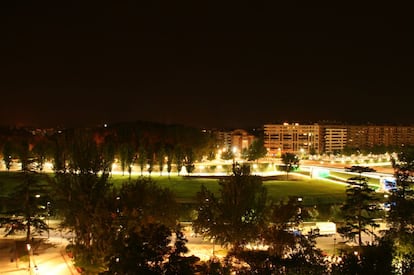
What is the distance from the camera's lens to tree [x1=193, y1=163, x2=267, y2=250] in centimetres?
1997

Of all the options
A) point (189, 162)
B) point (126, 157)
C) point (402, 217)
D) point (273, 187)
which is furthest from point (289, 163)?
point (402, 217)

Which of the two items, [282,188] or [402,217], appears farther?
[282,188]

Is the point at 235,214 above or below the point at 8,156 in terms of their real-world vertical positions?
below

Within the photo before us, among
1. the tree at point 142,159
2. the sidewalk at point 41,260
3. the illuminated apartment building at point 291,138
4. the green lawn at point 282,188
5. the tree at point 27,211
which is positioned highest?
the illuminated apartment building at point 291,138

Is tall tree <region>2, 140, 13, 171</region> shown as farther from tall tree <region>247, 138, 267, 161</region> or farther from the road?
the road

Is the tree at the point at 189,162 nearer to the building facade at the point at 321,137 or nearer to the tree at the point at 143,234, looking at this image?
the tree at the point at 143,234

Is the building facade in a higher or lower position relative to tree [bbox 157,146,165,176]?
higher

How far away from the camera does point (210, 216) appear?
2091 centimetres

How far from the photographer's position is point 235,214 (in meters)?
20.3

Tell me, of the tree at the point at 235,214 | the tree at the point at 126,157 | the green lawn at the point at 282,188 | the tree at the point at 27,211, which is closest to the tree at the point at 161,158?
the green lawn at the point at 282,188

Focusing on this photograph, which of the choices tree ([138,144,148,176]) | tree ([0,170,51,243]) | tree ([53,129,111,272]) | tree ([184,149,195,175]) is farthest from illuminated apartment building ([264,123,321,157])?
tree ([53,129,111,272])

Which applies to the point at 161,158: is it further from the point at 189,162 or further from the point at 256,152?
the point at 256,152

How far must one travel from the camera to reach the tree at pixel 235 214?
20.0m

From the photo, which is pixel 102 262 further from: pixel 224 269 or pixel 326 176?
pixel 326 176
